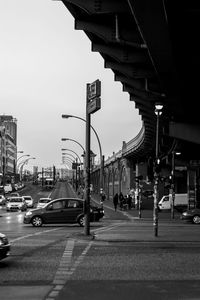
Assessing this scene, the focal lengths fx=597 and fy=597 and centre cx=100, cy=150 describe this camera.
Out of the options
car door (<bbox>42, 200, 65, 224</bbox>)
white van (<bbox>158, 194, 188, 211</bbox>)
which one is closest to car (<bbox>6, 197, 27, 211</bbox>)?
white van (<bbox>158, 194, 188, 211</bbox>)

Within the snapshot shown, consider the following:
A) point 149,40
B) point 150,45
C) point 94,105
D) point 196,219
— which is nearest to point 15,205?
point 196,219

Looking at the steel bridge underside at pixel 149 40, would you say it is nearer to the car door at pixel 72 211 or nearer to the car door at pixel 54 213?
the car door at pixel 72 211

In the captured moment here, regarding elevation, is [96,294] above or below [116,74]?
below

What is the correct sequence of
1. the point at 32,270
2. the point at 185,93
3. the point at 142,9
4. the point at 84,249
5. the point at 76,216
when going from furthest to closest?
the point at 76,216, the point at 185,93, the point at 84,249, the point at 32,270, the point at 142,9

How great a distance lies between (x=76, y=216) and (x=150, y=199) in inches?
1641

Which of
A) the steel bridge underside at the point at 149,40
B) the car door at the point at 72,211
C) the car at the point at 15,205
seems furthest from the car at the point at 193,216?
the car at the point at 15,205

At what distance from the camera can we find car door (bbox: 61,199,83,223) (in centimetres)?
3388

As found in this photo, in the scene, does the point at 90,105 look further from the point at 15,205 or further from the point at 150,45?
the point at 15,205

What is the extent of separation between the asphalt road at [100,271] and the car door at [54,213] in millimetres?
11775

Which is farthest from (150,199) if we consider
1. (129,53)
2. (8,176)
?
(8,176)

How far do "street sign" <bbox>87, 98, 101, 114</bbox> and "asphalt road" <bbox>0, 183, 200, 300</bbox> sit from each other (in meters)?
5.78

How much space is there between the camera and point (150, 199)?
74.9m

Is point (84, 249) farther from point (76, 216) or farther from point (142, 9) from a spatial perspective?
point (76, 216)

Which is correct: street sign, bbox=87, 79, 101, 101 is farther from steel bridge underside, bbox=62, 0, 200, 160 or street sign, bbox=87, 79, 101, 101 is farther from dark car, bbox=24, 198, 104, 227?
dark car, bbox=24, 198, 104, 227
